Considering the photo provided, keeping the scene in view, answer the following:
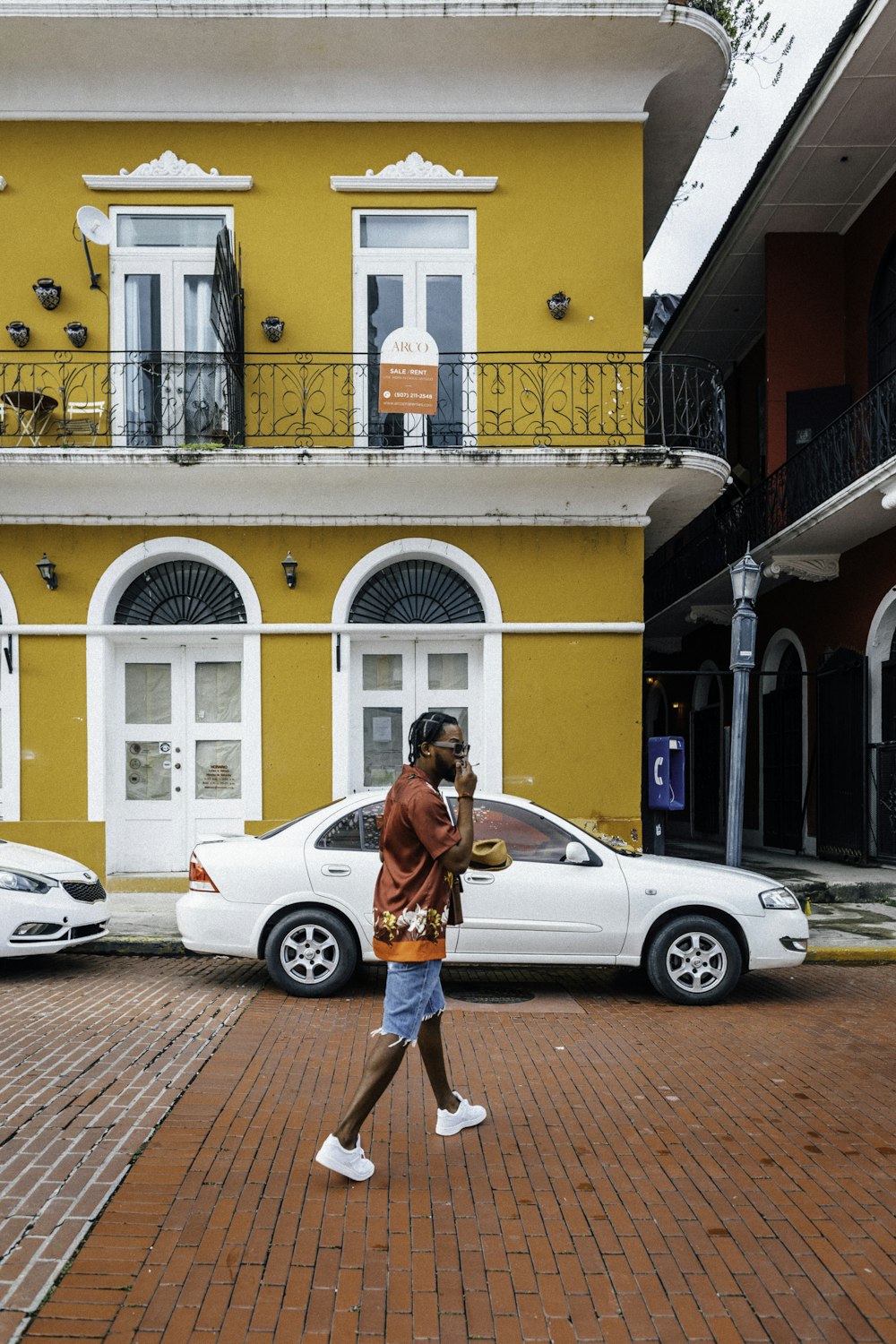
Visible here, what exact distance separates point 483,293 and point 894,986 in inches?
331

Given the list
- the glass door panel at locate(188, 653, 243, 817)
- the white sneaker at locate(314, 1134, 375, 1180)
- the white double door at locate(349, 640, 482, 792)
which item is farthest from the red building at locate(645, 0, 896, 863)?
the white sneaker at locate(314, 1134, 375, 1180)

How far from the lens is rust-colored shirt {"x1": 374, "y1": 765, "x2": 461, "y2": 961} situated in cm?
437

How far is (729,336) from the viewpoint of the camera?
20578 mm

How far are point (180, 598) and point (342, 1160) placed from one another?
9.13 meters

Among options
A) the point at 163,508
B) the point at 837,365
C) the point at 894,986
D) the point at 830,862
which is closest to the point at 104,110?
the point at 163,508

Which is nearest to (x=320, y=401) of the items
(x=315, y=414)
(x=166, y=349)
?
(x=315, y=414)

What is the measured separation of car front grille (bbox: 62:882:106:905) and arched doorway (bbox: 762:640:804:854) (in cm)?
1124

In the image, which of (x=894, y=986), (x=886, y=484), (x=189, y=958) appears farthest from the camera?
(x=886, y=484)

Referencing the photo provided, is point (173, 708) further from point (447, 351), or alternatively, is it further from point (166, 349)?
point (447, 351)

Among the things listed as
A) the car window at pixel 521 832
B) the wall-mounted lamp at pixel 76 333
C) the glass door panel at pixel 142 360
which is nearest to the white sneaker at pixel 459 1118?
the car window at pixel 521 832

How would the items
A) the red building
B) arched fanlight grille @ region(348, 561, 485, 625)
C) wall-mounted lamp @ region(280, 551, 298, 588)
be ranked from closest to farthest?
wall-mounted lamp @ region(280, 551, 298, 588) → arched fanlight grille @ region(348, 561, 485, 625) → the red building

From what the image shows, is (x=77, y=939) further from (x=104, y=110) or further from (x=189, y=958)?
(x=104, y=110)

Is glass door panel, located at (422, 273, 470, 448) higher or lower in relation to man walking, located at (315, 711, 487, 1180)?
higher

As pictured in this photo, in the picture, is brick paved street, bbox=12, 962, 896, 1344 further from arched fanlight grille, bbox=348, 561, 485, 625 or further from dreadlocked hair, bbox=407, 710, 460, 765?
arched fanlight grille, bbox=348, 561, 485, 625
